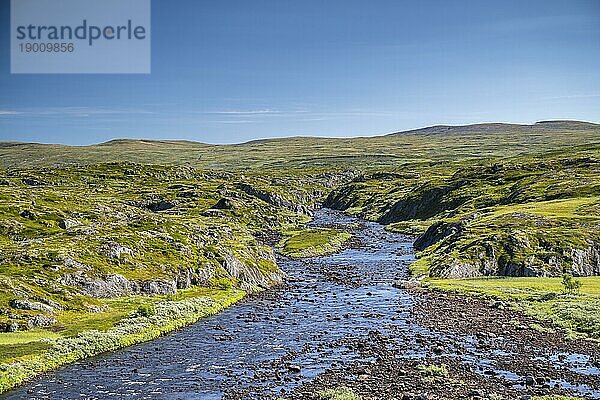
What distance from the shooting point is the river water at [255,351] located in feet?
152

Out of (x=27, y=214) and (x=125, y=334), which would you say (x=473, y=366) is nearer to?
(x=125, y=334)

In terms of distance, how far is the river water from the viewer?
46188 millimetres

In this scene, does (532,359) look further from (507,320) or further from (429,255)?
(429,255)

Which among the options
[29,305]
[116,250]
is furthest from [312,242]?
[29,305]

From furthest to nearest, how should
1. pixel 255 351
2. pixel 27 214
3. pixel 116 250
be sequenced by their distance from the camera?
1. pixel 27 214
2. pixel 116 250
3. pixel 255 351

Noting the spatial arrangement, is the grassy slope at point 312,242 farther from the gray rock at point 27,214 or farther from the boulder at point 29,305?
the boulder at point 29,305

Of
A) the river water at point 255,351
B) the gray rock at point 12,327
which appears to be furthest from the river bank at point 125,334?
the gray rock at point 12,327

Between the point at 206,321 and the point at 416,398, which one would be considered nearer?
the point at 416,398

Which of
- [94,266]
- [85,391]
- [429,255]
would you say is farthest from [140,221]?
[85,391]

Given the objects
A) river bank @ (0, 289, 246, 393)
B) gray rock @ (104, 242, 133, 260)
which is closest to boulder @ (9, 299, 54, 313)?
river bank @ (0, 289, 246, 393)

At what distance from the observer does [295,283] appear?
321ft

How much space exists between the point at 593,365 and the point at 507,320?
61.3ft

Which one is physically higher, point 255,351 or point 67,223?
point 67,223

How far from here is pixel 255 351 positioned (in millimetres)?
57688
